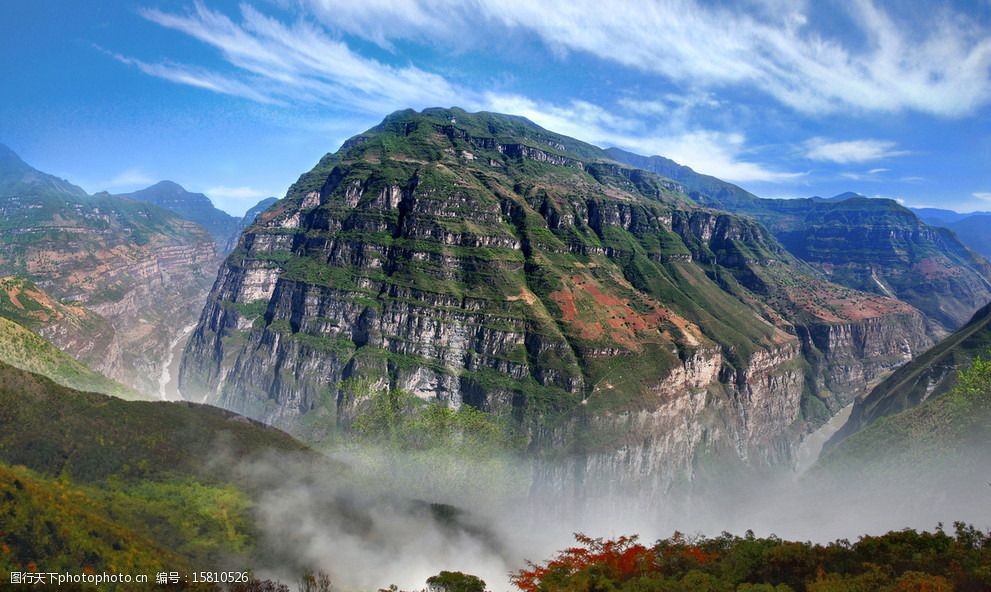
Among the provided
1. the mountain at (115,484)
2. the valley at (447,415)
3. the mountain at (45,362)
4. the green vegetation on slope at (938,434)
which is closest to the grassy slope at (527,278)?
the valley at (447,415)

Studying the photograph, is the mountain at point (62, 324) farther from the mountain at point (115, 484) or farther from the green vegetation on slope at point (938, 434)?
the green vegetation on slope at point (938, 434)

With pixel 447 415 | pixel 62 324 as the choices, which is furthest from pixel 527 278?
pixel 62 324

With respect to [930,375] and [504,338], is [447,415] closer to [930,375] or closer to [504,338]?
[504,338]

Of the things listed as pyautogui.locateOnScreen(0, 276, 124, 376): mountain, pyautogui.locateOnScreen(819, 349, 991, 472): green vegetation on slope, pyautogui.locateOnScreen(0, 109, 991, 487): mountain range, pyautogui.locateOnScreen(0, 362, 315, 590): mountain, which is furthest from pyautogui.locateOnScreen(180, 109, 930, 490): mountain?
pyautogui.locateOnScreen(0, 362, 315, 590): mountain

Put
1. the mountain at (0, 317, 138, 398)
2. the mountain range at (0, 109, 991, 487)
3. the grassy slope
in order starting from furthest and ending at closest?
the grassy slope
the mountain range at (0, 109, 991, 487)
the mountain at (0, 317, 138, 398)

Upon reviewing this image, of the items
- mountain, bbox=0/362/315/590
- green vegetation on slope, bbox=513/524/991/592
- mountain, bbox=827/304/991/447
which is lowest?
mountain, bbox=0/362/315/590

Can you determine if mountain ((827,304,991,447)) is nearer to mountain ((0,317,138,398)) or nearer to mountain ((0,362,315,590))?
mountain ((0,362,315,590))
